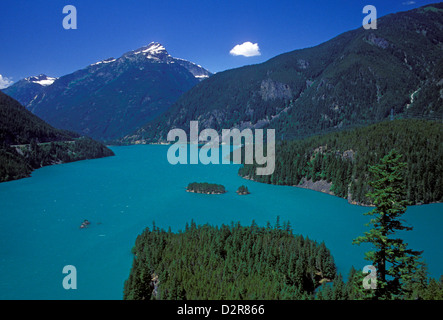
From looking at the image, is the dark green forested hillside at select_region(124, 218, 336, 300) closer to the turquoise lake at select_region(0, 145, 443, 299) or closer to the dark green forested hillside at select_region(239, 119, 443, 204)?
the turquoise lake at select_region(0, 145, 443, 299)

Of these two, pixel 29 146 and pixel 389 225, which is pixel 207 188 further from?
pixel 29 146

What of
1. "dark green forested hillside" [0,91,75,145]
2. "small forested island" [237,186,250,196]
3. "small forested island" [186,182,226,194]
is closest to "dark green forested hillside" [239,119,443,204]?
"small forested island" [237,186,250,196]

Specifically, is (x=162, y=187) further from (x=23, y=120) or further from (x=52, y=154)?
(x=23, y=120)

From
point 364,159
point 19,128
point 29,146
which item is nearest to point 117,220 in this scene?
point 364,159

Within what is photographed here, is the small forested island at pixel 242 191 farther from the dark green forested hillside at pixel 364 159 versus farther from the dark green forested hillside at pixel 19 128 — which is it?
the dark green forested hillside at pixel 19 128

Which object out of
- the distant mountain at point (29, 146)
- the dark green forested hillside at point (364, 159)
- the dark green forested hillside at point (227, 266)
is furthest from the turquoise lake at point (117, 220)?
the distant mountain at point (29, 146)
